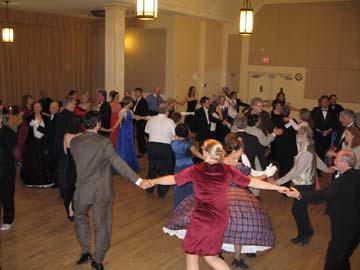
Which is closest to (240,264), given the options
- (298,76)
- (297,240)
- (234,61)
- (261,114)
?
(297,240)

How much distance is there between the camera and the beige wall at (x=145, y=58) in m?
13.2

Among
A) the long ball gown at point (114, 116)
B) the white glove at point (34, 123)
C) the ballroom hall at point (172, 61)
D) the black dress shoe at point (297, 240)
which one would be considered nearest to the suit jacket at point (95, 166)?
the ballroom hall at point (172, 61)

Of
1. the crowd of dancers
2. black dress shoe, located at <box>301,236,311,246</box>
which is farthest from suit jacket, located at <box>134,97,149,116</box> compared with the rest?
black dress shoe, located at <box>301,236,311,246</box>

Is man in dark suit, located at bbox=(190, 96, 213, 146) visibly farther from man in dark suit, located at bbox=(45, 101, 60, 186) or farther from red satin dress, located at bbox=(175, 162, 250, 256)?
red satin dress, located at bbox=(175, 162, 250, 256)

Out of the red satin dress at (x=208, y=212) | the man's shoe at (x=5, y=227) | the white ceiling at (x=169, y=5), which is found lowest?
the man's shoe at (x=5, y=227)

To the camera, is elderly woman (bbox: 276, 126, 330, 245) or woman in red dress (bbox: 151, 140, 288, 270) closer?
woman in red dress (bbox: 151, 140, 288, 270)

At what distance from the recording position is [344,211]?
3590mm

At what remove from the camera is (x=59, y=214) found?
5.92m

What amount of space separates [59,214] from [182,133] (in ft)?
6.82

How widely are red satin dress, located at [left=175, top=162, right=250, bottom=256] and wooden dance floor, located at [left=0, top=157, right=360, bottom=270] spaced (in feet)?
4.07

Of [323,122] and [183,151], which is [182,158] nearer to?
[183,151]

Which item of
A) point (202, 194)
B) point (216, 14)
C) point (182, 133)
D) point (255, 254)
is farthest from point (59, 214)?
point (216, 14)

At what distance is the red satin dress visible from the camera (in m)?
3.37

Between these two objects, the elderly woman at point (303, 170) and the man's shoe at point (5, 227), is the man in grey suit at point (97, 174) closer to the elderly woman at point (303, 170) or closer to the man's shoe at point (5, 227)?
the man's shoe at point (5, 227)
